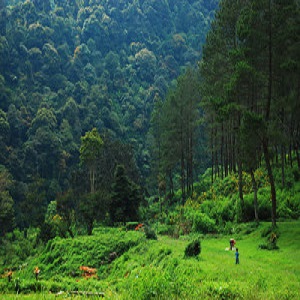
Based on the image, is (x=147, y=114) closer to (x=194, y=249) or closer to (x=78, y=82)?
(x=78, y=82)

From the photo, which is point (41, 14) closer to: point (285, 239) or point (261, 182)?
point (261, 182)

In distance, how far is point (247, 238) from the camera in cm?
2108

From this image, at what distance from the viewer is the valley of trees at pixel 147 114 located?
21172mm

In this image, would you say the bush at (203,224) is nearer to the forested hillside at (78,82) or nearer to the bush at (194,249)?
the bush at (194,249)

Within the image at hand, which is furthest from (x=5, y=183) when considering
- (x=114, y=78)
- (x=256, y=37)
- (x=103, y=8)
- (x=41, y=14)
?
(x=103, y=8)

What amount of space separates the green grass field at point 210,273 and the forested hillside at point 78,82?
2994cm

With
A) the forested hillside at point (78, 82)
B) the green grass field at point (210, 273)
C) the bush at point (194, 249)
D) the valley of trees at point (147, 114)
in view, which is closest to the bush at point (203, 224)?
the valley of trees at point (147, 114)

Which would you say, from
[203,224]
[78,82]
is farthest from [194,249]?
[78,82]

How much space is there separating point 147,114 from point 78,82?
23.3m

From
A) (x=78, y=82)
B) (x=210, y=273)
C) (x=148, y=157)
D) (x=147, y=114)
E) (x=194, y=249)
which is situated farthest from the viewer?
(x=147, y=114)

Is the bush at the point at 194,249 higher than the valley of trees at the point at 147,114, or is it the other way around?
the valley of trees at the point at 147,114

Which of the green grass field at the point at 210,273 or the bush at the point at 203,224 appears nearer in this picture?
the green grass field at the point at 210,273

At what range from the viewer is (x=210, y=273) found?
37.8ft

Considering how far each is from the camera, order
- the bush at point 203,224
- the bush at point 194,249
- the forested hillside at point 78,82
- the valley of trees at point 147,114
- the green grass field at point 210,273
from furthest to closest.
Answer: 1. the forested hillside at point 78,82
2. the bush at point 203,224
3. the valley of trees at point 147,114
4. the bush at point 194,249
5. the green grass field at point 210,273
